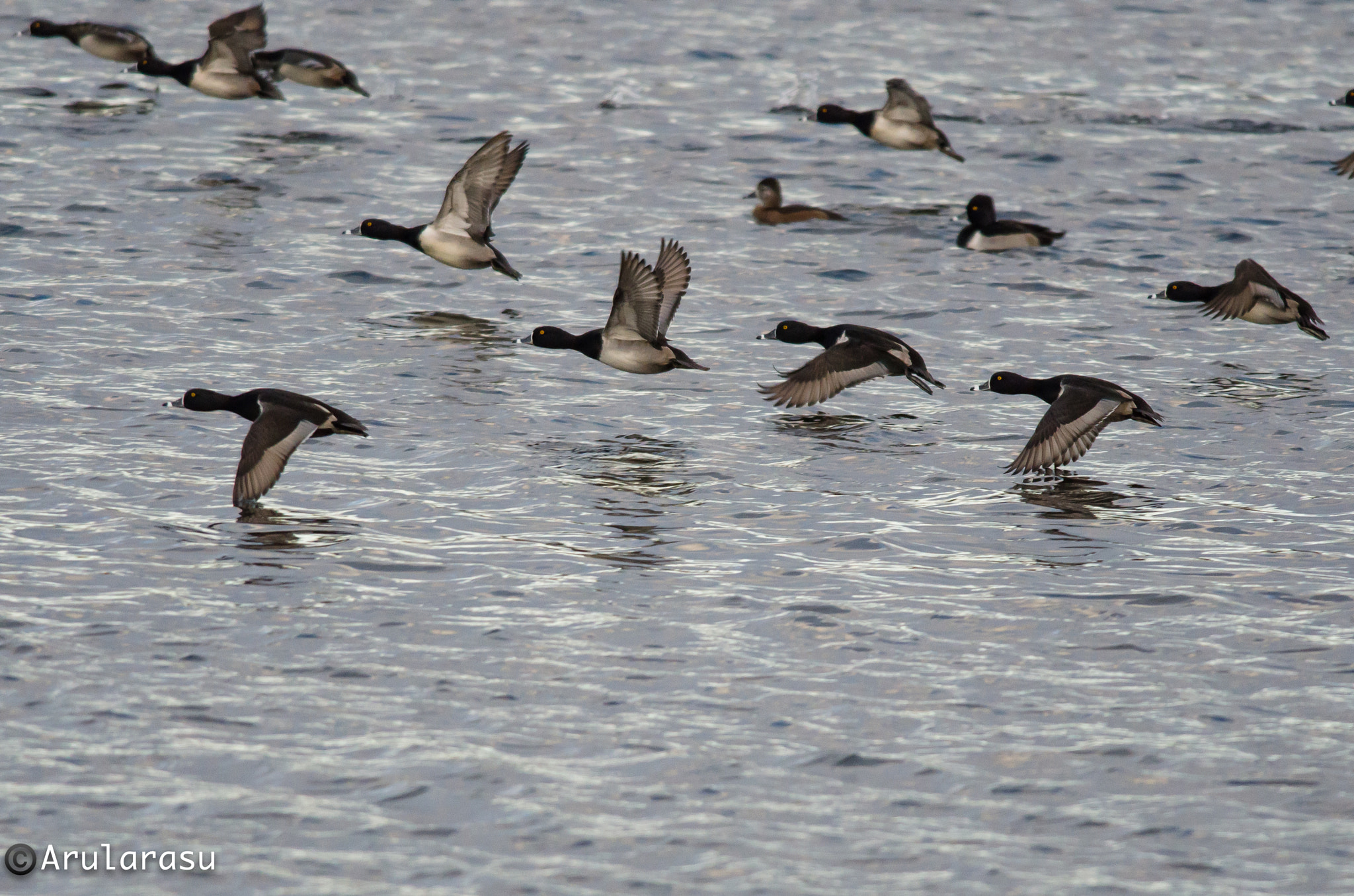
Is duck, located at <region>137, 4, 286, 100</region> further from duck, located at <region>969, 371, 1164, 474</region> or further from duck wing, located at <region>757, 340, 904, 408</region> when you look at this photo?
duck, located at <region>969, 371, 1164, 474</region>

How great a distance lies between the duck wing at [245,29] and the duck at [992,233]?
984 cm

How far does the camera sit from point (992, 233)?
1748 centimetres

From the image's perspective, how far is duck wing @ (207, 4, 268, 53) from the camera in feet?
70.1

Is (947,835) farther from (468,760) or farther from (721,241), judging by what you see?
(721,241)

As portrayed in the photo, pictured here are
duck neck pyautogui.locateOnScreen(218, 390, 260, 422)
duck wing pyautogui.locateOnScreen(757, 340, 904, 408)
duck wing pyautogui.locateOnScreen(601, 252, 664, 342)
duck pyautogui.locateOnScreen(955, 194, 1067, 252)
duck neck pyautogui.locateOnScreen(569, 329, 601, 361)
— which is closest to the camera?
duck neck pyautogui.locateOnScreen(218, 390, 260, 422)

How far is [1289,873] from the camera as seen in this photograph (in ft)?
22.3

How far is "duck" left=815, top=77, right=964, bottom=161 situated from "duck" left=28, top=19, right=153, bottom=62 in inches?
392

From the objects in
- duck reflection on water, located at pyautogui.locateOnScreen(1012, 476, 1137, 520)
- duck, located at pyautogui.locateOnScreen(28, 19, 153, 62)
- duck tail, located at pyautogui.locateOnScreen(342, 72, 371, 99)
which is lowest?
duck reflection on water, located at pyautogui.locateOnScreen(1012, 476, 1137, 520)

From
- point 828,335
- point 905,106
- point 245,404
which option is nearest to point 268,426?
point 245,404

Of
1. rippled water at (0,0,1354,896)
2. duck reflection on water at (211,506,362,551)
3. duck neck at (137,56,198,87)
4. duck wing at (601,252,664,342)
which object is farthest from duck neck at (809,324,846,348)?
duck neck at (137,56,198,87)

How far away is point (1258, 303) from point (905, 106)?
7.08 metres

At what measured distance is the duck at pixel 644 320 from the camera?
1257cm

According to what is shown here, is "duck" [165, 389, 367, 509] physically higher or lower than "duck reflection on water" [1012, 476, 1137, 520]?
higher

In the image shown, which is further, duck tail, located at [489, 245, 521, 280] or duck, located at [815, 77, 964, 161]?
duck, located at [815, 77, 964, 161]
